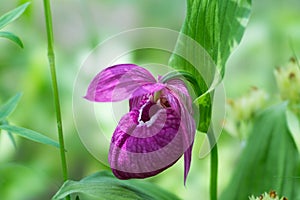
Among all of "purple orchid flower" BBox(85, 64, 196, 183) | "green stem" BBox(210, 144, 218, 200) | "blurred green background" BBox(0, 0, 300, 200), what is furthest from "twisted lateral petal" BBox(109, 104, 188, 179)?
"blurred green background" BBox(0, 0, 300, 200)

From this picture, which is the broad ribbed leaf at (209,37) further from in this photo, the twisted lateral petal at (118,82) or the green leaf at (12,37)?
the green leaf at (12,37)

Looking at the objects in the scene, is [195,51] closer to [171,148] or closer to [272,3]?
[171,148]

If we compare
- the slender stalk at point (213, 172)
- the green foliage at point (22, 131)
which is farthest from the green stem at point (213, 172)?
the green foliage at point (22, 131)

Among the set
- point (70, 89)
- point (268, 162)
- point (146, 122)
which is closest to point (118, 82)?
point (146, 122)

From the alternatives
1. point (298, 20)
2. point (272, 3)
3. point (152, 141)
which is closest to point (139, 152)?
point (152, 141)

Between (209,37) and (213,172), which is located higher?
(209,37)

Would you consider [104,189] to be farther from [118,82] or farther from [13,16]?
[13,16]

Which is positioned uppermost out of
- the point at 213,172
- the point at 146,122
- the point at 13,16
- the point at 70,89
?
the point at 13,16
